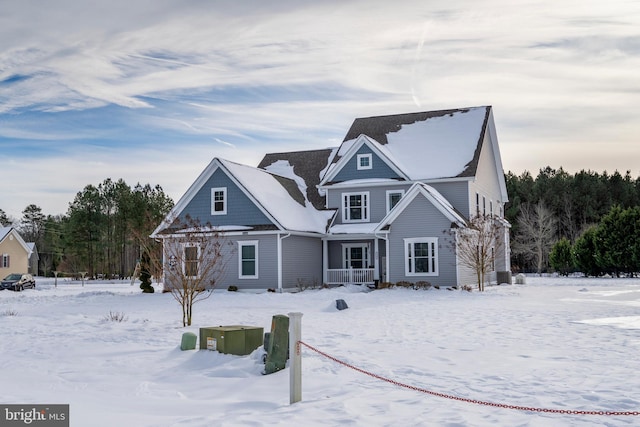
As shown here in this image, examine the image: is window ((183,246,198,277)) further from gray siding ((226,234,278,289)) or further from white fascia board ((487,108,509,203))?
white fascia board ((487,108,509,203))

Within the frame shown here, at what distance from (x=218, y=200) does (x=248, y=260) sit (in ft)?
11.2

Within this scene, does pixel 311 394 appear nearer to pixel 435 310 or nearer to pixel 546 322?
pixel 546 322

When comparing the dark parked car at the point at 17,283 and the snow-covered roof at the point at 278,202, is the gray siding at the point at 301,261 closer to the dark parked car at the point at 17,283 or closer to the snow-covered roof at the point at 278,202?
the snow-covered roof at the point at 278,202

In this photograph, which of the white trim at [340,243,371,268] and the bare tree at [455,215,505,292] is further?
the white trim at [340,243,371,268]

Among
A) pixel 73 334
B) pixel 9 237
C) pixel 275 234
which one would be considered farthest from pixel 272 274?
pixel 9 237

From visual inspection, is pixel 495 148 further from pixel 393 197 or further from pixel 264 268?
pixel 264 268

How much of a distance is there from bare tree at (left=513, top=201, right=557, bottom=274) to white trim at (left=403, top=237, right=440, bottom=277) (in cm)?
3239

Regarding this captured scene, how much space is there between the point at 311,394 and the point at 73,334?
8090 mm

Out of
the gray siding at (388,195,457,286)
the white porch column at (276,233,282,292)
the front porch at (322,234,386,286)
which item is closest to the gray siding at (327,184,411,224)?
the front porch at (322,234,386,286)

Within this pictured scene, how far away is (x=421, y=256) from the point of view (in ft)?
94.7

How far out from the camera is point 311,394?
8.69 metres

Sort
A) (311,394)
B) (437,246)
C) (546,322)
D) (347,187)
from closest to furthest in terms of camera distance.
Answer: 1. (311,394)
2. (546,322)
3. (437,246)
4. (347,187)

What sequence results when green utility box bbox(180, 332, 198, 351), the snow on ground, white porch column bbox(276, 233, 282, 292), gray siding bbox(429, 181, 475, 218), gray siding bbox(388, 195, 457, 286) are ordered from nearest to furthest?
1. the snow on ground
2. green utility box bbox(180, 332, 198, 351)
3. gray siding bbox(388, 195, 457, 286)
4. white porch column bbox(276, 233, 282, 292)
5. gray siding bbox(429, 181, 475, 218)

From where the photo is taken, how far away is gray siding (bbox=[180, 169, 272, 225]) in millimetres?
29625
